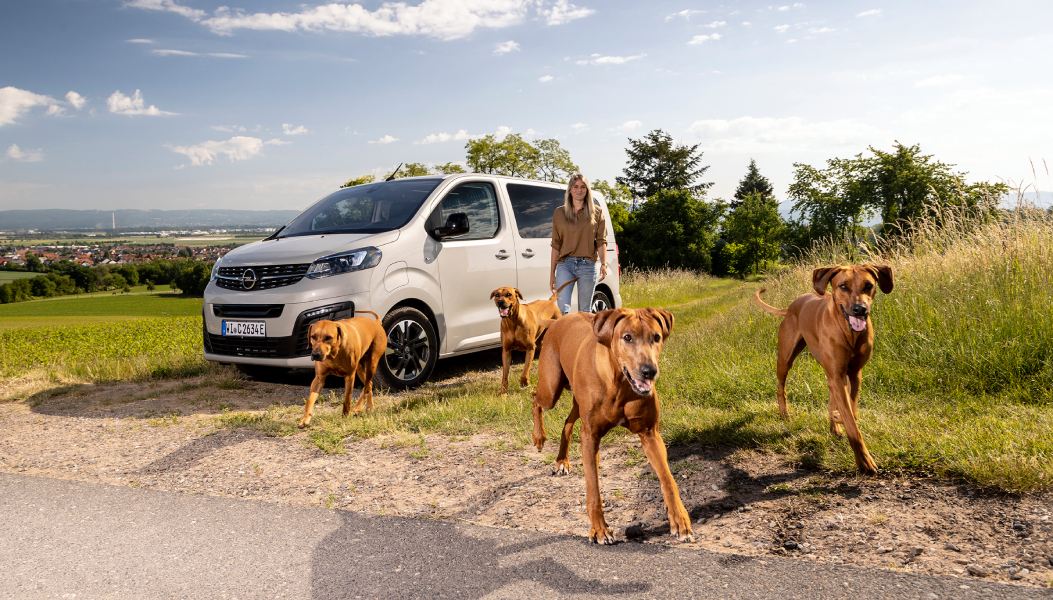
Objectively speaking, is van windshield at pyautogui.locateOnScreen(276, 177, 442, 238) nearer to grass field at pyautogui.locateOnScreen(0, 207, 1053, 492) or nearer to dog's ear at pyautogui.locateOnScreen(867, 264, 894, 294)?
grass field at pyautogui.locateOnScreen(0, 207, 1053, 492)

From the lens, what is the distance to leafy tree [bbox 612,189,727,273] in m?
48.9

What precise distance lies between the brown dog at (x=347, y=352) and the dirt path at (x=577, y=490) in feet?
1.79

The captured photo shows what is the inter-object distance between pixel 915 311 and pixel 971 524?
372cm

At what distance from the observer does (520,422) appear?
4758 mm

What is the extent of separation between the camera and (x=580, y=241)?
6539mm

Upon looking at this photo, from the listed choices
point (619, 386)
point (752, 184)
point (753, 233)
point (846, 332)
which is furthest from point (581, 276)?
point (752, 184)

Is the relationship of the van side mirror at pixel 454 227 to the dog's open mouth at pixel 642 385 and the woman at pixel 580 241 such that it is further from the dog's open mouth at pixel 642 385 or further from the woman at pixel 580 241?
the dog's open mouth at pixel 642 385

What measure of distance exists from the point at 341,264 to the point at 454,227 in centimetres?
122

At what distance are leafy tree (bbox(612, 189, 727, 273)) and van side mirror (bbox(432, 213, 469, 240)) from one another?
145 feet

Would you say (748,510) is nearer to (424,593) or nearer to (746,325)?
(424,593)

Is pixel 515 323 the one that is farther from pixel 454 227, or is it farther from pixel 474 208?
pixel 474 208

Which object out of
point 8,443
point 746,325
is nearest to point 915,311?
point 746,325

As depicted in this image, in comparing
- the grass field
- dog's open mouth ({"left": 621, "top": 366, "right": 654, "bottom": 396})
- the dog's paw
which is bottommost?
the dog's paw

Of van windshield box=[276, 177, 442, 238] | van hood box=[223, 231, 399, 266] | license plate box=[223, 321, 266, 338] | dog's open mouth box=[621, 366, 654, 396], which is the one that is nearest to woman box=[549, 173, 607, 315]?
van windshield box=[276, 177, 442, 238]
